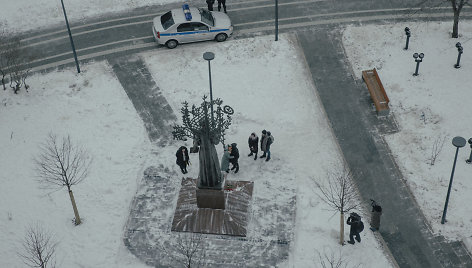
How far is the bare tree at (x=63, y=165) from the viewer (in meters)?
22.5

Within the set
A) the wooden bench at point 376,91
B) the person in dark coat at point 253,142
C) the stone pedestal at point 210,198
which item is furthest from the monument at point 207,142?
the wooden bench at point 376,91

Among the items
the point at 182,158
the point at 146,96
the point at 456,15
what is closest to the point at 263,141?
the point at 182,158

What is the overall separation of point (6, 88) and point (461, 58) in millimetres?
19082

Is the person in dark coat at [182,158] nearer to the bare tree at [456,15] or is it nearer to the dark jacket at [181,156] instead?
the dark jacket at [181,156]

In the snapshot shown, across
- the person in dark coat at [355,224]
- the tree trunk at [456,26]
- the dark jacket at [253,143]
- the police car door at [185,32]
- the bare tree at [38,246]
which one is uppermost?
the tree trunk at [456,26]

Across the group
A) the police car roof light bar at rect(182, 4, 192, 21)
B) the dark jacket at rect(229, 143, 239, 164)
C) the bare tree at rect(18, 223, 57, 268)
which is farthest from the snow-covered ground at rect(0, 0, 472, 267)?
the police car roof light bar at rect(182, 4, 192, 21)

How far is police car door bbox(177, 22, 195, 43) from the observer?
95.5 ft

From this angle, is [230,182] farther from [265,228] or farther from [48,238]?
[48,238]

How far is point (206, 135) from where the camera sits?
20.2m

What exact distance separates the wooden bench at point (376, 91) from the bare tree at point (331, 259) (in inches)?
281

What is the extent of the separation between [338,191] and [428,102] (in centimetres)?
620

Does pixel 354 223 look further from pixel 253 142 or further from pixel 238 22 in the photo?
pixel 238 22

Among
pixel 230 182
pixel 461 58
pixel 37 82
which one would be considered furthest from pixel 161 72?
pixel 461 58

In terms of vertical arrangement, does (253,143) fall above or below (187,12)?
below
